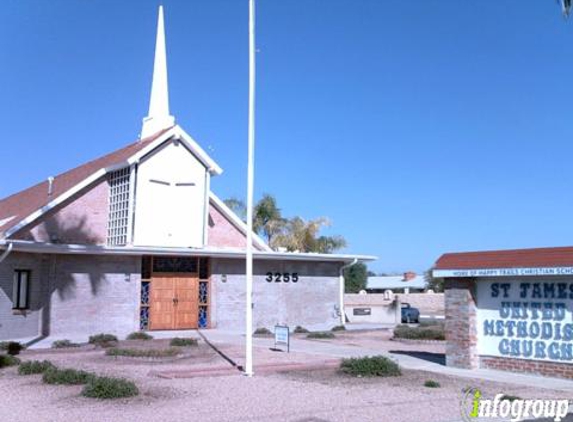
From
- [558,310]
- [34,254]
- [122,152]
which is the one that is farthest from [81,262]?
[558,310]

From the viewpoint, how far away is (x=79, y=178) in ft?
95.2

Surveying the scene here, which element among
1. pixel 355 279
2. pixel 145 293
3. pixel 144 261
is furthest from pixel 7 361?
pixel 355 279

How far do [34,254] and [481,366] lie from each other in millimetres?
15704

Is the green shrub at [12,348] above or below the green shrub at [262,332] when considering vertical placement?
below

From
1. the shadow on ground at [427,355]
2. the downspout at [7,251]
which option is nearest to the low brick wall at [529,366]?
the shadow on ground at [427,355]

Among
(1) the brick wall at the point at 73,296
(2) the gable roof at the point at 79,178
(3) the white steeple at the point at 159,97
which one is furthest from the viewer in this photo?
(3) the white steeple at the point at 159,97

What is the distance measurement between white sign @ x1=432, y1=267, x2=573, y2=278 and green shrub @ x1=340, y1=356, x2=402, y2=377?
8.24 feet

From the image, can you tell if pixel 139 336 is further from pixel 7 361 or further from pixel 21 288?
pixel 7 361

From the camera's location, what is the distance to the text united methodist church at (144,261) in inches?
947

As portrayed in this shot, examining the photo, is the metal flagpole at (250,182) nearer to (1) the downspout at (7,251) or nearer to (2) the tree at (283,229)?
(1) the downspout at (7,251)

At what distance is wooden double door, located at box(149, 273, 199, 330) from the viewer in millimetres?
26453

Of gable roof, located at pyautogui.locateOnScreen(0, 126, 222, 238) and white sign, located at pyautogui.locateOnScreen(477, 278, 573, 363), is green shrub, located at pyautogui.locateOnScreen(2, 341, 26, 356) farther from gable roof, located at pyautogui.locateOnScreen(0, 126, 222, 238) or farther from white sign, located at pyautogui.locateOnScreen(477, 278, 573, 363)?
white sign, located at pyautogui.locateOnScreen(477, 278, 573, 363)

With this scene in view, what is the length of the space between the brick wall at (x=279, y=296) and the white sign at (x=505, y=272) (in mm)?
13381

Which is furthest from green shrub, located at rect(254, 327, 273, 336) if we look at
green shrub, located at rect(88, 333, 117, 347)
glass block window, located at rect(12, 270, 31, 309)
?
glass block window, located at rect(12, 270, 31, 309)
